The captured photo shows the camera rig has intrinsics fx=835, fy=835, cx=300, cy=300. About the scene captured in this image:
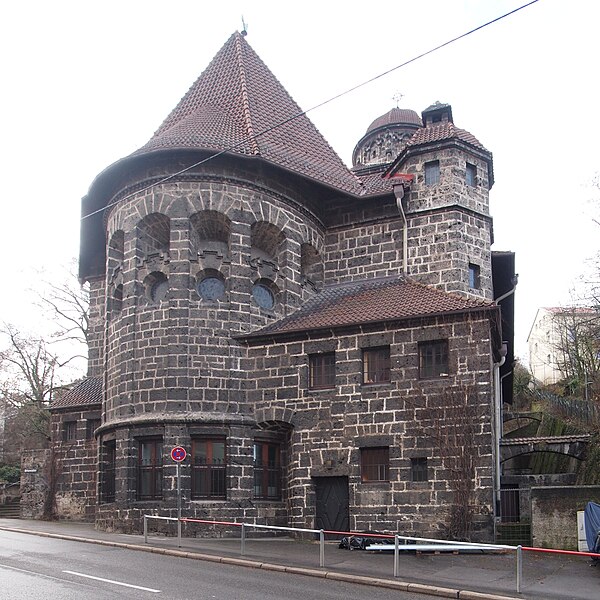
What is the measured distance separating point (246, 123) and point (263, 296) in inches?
208

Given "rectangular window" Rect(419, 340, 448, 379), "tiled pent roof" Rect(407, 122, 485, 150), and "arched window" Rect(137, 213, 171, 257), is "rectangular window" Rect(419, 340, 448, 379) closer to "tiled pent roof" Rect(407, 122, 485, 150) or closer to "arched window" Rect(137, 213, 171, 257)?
"tiled pent roof" Rect(407, 122, 485, 150)

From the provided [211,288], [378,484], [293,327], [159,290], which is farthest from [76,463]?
[378,484]

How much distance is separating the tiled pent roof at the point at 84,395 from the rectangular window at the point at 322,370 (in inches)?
376

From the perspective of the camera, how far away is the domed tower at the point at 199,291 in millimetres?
21734

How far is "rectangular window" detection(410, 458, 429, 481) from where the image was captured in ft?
65.2

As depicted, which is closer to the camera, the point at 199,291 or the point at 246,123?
the point at 199,291

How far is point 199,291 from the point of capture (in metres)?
23.0

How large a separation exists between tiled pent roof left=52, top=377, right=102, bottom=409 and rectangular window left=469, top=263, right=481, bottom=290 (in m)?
13.0

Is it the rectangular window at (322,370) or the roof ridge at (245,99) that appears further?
the roof ridge at (245,99)

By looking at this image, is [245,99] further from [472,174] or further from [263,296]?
[472,174]

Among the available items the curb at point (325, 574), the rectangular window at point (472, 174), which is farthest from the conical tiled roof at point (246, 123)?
the curb at point (325, 574)

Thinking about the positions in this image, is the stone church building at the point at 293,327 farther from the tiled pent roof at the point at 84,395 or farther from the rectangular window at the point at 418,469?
the tiled pent roof at the point at 84,395

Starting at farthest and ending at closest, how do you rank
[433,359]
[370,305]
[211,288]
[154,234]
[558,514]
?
1. [154,234]
2. [211,288]
3. [370,305]
4. [433,359]
5. [558,514]

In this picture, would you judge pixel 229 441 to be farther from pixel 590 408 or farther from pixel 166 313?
pixel 590 408
